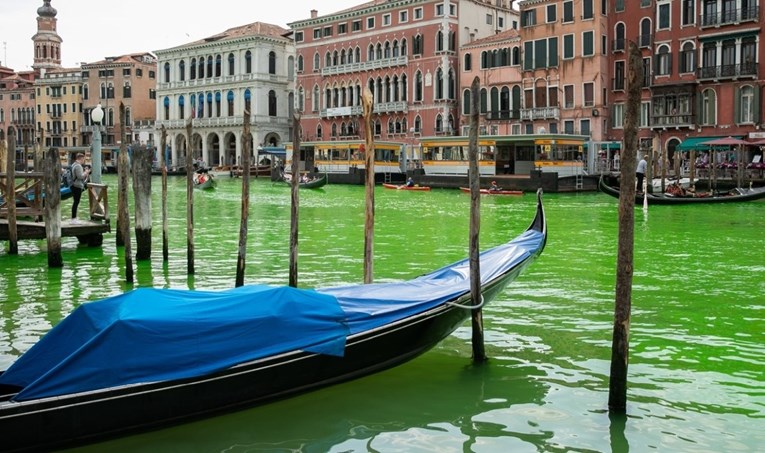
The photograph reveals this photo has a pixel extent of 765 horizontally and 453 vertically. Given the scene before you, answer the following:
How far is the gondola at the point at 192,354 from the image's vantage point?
426 centimetres

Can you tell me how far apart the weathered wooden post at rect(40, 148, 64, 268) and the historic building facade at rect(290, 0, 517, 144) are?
31.1m

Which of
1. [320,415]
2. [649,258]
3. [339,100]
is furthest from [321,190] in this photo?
[320,415]

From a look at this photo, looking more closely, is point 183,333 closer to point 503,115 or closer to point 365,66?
point 503,115

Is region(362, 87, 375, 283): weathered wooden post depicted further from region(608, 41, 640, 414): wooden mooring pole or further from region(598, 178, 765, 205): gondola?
region(598, 178, 765, 205): gondola

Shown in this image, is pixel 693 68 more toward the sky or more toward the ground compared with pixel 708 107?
more toward the sky

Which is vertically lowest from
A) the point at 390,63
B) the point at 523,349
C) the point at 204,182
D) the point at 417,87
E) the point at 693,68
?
the point at 523,349

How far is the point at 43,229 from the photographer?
11.9m

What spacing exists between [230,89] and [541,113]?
73.7 feet

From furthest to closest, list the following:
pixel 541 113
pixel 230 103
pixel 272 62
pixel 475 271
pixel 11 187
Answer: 1. pixel 230 103
2. pixel 272 62
3. pixel 541 113
4. pixel 11 187
5. pixel 475 271

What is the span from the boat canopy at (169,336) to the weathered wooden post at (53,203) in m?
5.61

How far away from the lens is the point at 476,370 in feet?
19.5

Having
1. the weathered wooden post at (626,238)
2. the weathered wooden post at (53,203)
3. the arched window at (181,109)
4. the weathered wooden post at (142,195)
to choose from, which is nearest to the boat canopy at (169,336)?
the weathered wooden post at (626,238)

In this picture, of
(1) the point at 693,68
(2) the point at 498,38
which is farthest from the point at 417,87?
(1) the point at 693,68

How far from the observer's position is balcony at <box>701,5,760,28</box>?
29.2 meters
